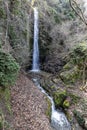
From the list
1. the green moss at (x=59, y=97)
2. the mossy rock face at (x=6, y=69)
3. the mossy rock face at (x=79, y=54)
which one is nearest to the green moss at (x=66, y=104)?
the green moss at (x=59, y=97)

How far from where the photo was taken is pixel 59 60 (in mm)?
18906

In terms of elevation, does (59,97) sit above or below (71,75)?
below

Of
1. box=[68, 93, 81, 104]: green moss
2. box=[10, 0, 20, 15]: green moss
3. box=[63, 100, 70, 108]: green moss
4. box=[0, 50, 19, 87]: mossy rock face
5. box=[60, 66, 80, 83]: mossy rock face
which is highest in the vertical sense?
box=[10, 0, 20, 15]: green moss

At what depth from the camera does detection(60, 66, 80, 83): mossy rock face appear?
50.3 feet

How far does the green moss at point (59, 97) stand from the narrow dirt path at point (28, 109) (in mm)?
974

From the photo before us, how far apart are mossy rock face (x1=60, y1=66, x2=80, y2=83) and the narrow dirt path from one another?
3.39 m

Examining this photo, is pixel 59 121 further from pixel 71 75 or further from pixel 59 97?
A: pixel 71 75

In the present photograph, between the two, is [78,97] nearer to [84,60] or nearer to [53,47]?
[84,60]

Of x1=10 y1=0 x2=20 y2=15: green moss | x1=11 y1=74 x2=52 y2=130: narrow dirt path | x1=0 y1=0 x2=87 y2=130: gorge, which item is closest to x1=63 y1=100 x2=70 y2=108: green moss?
x1=0 y1=0 x2=87 y2=130: gorge

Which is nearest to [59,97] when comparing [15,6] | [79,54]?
[79,54]

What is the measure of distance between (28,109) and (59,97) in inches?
133

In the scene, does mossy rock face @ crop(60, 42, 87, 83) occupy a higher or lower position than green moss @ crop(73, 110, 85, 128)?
higher

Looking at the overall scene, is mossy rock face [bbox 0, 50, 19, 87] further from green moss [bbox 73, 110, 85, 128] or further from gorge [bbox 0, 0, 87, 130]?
green moss [bbox 73, 110, 85, 128]

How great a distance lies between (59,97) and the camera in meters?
13.1
